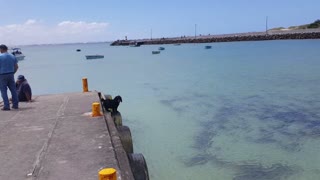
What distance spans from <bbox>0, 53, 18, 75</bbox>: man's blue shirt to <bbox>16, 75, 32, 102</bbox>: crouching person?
2.01 m

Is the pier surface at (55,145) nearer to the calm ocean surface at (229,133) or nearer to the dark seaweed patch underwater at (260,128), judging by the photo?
the calm ocean surface at (229,133)

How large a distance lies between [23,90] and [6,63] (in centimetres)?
220

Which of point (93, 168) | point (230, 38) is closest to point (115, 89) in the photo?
point (93, 168)

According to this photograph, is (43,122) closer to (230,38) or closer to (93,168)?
(93,168)

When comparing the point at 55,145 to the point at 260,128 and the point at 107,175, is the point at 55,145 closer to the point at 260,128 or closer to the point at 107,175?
the point at 107,175

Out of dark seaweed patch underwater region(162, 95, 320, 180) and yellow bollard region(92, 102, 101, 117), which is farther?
dark seaweed patch underwater region(162, 95, 320, 180)

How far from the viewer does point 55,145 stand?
655 cm

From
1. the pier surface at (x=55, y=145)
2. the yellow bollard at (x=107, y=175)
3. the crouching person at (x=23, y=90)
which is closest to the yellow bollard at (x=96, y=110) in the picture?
the pier surface at (x=55, y=145)

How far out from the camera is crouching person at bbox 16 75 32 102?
11938mm

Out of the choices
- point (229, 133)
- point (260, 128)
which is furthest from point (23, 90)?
point (260, 128)

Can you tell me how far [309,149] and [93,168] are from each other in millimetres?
7965

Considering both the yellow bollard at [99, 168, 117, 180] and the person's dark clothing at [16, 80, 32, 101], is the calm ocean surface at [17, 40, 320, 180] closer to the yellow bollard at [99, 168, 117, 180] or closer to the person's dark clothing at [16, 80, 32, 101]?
the person's dark clothing at [16, 80, 32, 101]

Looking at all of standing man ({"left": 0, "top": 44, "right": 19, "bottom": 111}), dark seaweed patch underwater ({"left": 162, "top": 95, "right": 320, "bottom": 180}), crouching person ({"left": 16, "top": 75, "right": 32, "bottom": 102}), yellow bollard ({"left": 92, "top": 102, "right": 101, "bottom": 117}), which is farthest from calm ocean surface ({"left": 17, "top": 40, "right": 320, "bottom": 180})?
standing man ({"left": 0, "top": 44, "right": 19, "bottom": 111})

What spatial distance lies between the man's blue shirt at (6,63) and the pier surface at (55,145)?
3.96ft
